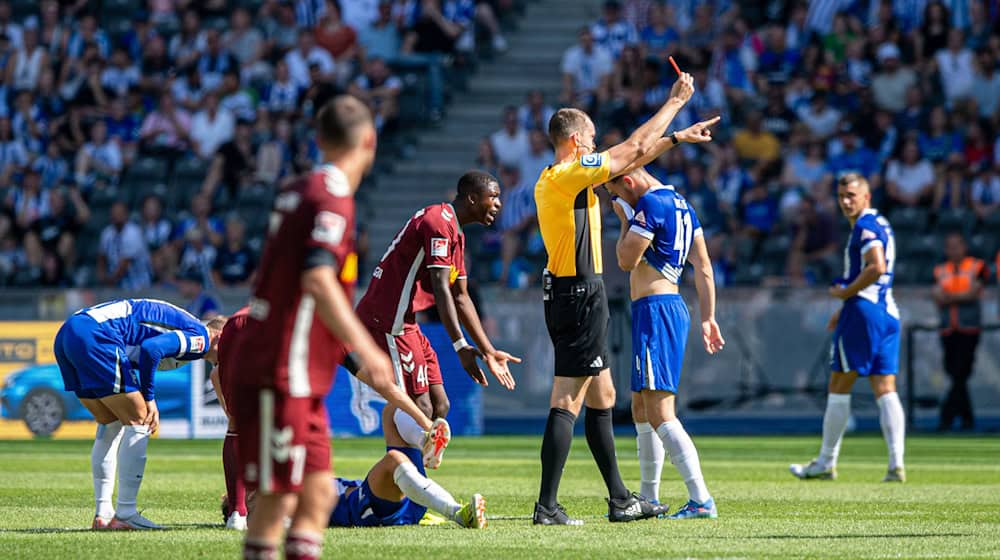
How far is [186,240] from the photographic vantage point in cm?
2491

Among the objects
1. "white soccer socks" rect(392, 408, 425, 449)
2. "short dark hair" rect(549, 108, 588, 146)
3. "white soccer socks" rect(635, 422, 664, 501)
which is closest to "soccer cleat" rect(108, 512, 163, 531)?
"white soccer socks" rect(392, 408, 425, 449)

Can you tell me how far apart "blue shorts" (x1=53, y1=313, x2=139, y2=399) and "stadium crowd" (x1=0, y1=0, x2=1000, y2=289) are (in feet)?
45.2

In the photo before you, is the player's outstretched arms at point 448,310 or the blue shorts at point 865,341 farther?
the blue shorts at point 865,341

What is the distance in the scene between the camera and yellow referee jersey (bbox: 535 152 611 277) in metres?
9.28

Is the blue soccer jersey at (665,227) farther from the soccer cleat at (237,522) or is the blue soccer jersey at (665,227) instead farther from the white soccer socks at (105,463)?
the white soccer socks at (105,463)

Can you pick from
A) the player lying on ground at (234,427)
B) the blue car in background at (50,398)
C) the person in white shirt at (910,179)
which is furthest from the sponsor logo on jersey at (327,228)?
the person in white shirt at (910,179)

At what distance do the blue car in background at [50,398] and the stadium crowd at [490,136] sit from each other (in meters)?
4.13

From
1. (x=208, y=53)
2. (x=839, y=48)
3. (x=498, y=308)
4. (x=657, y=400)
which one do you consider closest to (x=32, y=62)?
(x=208, y=53)

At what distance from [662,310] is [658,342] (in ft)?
0.68

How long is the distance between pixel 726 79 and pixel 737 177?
7.81ft

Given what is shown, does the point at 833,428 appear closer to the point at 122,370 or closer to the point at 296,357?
the point at 122,370

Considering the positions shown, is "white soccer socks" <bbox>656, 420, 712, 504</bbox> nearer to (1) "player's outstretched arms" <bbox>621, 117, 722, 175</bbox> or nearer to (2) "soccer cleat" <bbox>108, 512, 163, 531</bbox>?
(1) "player's outstretched arms" <bbox>621, 117, 722, 175</bbox>

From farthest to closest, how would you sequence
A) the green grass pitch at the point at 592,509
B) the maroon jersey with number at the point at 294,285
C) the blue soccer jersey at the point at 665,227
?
1. the blue soccer jersey at the point at 665,227
2. the green grass pitch at the point at 592,509
3. the maroon jersey with number at the point at 294,285

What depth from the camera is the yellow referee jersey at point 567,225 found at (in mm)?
9281
